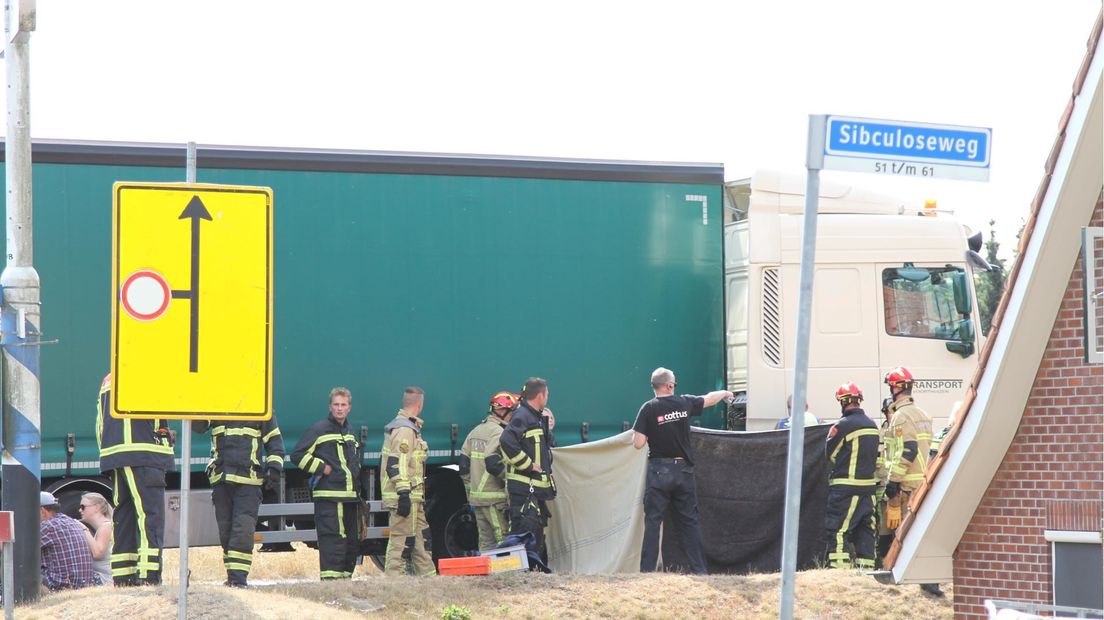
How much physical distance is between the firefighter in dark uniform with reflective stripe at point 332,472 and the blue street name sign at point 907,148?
7.11m

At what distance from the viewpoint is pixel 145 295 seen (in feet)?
23.1

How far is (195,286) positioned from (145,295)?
252 mm

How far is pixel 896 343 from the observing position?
47.0 ft

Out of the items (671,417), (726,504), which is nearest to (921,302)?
(726,504)

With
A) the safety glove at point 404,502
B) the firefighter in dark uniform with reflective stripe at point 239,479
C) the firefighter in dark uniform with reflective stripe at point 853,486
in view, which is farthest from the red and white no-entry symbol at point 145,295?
the firefighter in dark uniform with reflective stripe at point 853,486

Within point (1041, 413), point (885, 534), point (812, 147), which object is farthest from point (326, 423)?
point (812, 147)

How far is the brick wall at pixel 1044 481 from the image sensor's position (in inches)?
381

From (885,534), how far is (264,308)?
7835 millimetres

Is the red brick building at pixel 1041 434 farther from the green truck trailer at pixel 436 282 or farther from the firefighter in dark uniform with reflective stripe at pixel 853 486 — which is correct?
the green truck trailer at pixel 436 282

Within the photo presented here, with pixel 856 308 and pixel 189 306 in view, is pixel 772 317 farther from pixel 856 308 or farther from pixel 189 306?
pixel 189 306

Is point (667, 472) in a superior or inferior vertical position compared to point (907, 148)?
inferior

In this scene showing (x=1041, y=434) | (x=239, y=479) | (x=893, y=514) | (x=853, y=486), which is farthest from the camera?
(x=893, y=514)

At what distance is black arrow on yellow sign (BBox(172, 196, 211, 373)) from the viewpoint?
7.03 metres

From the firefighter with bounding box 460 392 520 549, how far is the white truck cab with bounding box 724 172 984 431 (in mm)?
2695
